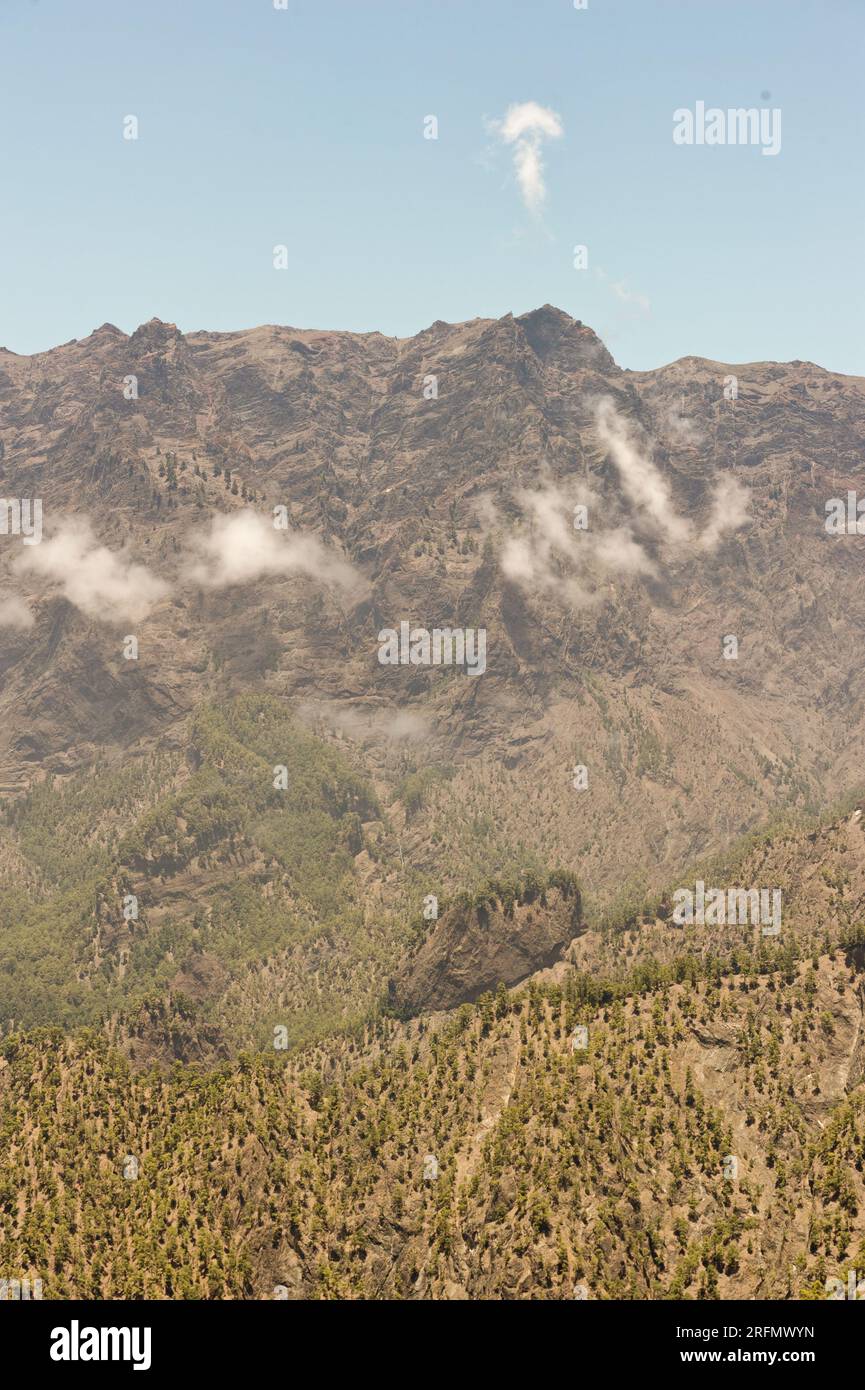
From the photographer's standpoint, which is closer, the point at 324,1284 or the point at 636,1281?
the point at 636,1281

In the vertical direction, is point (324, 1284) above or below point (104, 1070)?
below

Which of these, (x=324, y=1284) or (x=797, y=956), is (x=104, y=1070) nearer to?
(x=324, y=1284)

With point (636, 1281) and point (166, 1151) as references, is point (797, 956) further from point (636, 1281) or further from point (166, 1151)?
point (166, 1151)

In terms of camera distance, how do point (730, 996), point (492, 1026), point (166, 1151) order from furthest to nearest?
point (492, 1026), point (730, 996), point (166, 1151)

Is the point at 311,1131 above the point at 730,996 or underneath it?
underneath
